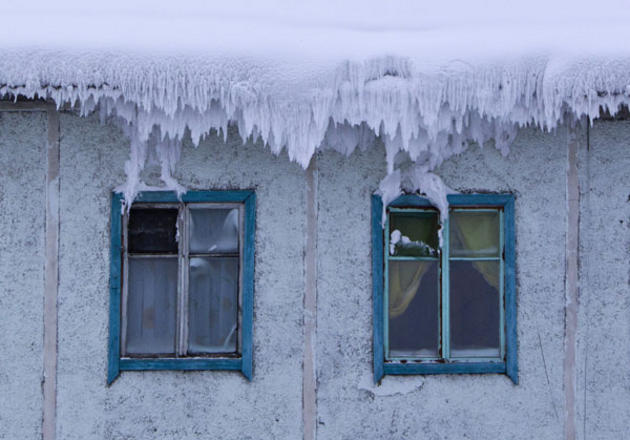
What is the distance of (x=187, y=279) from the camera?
5.01 metres

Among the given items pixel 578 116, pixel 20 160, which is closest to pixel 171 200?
pixel 20 160

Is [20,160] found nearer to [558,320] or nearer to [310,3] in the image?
[310,3]

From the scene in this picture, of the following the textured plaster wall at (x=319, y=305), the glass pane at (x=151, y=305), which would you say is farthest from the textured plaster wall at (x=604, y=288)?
the glass pane at (x=151, y=305)

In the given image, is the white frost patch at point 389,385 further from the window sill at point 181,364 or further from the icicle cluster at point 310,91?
the icicle cluster at point 310,91

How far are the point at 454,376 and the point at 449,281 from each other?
0.68 m

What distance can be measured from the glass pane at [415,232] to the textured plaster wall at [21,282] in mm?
2546

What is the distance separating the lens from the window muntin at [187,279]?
502 cm

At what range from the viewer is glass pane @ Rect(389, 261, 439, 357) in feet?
16.7

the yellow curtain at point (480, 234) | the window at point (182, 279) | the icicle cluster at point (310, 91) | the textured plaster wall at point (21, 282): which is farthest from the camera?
the yellow curtain at point (480, 234)

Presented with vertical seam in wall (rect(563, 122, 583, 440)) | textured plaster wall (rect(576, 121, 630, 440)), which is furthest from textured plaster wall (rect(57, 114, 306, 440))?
textured plaster wall (rect(576, 121, 630, 440))

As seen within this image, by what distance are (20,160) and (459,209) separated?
3.17 metres

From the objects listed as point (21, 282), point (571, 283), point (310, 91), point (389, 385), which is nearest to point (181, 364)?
point (21, 282)

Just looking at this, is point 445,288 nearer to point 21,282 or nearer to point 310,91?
point 310,91

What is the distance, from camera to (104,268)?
4910mm
